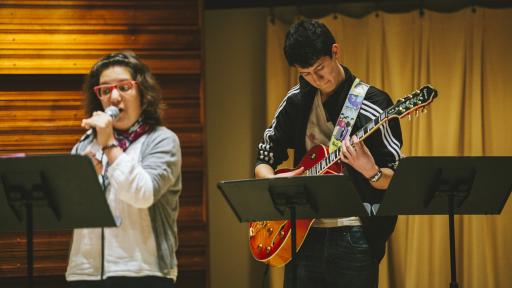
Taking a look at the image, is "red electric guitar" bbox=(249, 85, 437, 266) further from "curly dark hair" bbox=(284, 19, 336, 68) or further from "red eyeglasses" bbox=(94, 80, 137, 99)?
"red eyeglasses" bbox=(94, 80, 137, 99)

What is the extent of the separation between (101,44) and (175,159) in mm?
2145

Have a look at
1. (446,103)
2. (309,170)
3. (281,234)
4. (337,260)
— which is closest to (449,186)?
(337,260)

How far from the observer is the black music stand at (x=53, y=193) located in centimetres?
245

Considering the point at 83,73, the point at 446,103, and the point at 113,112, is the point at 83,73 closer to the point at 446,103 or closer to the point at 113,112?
the point at 113,112

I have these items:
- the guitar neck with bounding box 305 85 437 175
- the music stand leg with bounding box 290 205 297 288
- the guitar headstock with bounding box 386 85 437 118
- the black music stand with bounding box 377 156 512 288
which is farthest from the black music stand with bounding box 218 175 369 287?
the guitar headstock with bounding box 386 85 437 118

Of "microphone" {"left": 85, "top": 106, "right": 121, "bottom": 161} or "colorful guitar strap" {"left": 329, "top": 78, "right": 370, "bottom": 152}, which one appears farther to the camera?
"colorful guitar strap" {"left": 329, "top": 78, "right": 370, "bottom": 152}

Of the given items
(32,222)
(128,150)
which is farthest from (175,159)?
(32,222)

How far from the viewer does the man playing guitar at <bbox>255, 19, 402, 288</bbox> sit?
120 inches

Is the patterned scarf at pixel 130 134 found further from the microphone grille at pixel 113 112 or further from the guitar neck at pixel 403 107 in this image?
the guitar neck at pixel 403 107

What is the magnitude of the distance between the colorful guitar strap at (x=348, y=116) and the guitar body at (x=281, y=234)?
6 cm

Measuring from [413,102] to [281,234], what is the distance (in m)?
0.82

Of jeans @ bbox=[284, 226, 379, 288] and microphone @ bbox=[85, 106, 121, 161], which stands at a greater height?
microphone @ bbox=[85, 106, 121, 161]

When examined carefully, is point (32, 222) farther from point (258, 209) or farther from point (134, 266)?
point (258, 209)

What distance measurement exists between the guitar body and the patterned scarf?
0.84 metres
